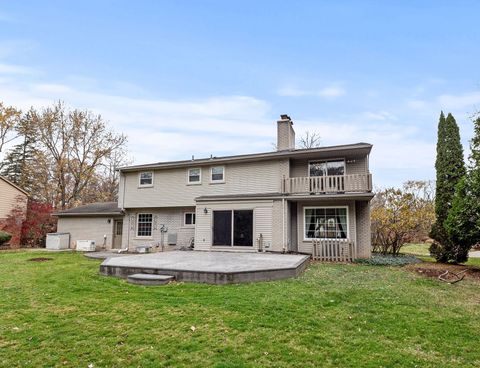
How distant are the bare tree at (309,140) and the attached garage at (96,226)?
60.2ft

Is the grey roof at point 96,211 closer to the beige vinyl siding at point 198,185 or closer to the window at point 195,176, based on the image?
the beige vinyl siding at point 198,185

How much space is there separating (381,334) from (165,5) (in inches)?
562

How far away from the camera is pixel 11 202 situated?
2281 cm

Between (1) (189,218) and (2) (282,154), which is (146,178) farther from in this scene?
(2) (282,154)

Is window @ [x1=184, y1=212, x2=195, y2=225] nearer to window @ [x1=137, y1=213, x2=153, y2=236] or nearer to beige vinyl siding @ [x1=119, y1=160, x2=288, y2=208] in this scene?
beige vinyl siding @ [x1=119, y1=160, x2=288, y2=208]

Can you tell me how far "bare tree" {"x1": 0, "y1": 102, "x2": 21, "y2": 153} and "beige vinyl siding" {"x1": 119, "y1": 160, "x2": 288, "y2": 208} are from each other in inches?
731

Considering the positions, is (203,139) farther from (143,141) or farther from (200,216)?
(200,216)

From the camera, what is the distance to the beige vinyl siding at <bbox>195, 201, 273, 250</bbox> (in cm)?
1379

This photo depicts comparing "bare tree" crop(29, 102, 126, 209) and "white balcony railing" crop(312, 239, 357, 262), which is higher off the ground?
"bare tree" crop(29, 102, 126, 209)

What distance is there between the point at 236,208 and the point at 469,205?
9.22 metres

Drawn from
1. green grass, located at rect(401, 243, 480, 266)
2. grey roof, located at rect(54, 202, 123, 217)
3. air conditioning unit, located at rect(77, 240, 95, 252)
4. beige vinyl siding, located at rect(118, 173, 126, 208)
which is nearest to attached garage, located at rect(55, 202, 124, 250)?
grey roof, located at rect(54, 202, 123, 217)

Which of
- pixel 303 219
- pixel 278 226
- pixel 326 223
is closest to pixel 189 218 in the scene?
pixel 278 226

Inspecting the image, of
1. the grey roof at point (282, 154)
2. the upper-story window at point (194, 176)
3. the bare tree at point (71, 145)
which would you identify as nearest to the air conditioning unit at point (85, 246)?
the grey roof at point (282, 154)

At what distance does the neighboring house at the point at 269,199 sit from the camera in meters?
13.5
